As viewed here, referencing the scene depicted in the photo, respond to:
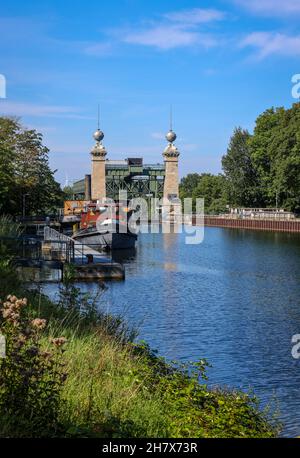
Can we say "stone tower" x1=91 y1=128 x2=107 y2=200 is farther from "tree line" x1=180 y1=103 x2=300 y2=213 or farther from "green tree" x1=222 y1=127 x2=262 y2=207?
"green tree" x1=222 y1=127 x2=262 y2=207

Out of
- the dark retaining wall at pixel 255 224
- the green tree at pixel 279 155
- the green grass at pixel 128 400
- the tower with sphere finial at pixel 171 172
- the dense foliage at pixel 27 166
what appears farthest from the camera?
the tower with sphere finial at pixel 171 172

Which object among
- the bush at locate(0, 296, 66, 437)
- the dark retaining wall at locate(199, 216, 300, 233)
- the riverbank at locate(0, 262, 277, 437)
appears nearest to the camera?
the bush at locate(0, 296, 66, 437)

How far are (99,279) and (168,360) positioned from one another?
19.3 m

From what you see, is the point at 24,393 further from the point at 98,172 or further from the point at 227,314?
the point at 98,172

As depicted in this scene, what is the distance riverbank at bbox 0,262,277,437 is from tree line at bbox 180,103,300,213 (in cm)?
7434

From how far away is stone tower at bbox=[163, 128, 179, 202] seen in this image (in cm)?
16088

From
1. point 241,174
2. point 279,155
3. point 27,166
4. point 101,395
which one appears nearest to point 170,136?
point 241,174

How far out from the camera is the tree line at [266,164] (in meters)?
87.9

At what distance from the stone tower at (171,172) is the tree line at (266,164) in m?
26.8

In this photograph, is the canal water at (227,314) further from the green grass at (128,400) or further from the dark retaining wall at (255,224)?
the dark retaining wall at (255,224)

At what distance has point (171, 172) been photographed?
163000mm

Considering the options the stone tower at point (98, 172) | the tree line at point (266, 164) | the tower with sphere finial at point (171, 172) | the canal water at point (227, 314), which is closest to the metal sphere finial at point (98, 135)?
the stone tower at point (98, 172)

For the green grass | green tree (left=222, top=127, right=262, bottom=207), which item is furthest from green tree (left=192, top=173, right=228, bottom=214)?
the green grass

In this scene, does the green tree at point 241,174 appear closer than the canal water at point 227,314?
No
